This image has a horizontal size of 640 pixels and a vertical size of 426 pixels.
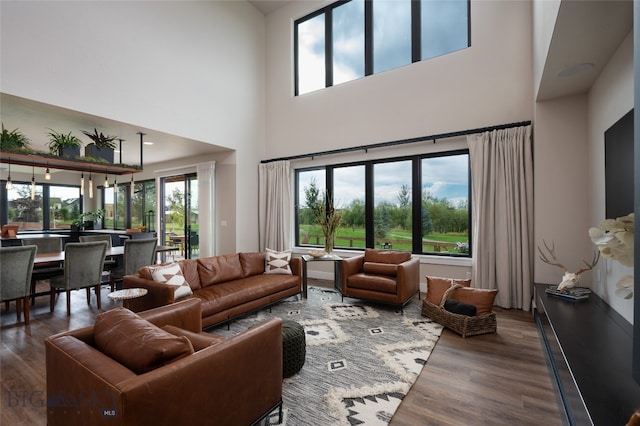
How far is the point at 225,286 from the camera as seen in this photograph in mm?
3613

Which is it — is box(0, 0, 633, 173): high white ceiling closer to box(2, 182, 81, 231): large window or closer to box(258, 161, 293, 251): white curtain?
box(258, 161, 293, 251): white curtain

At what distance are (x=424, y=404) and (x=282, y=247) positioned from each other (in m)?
4.35

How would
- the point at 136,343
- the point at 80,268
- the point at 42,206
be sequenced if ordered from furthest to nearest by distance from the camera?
the point at 42,206, the point at 80,268, the point at 136,343

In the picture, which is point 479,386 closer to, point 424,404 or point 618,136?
point 424,404

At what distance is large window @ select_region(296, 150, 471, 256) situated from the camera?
4.70 metres

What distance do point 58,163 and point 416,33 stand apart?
6053 millimetres

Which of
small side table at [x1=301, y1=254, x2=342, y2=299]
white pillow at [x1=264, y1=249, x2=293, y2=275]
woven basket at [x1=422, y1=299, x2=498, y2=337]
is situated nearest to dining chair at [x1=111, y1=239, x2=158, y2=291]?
white pillow at [x1=264, y1=249, x2=293, y2=275]

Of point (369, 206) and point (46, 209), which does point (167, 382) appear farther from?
point (46, 209)

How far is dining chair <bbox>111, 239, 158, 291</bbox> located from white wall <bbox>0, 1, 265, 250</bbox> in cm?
155

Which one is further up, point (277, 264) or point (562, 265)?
point (562, 265)

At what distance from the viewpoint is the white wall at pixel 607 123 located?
2271 mm

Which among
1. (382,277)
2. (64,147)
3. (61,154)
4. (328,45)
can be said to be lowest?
(382,277)

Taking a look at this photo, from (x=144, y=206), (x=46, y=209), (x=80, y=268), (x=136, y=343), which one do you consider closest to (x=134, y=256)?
(x=80, y=268)

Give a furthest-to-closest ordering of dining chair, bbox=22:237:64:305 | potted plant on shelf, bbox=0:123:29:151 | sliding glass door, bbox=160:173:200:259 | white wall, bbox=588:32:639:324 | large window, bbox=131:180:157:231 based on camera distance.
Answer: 1. large window, bbox=131:180:157:231
2. sliding glass door, bbox=160:173:200:259
3. dining chair, bbox=22:237:64:305
4. potted plant on shelf, bbox=0:123:29:151
5. white wall, bbox=588:32:639:324
